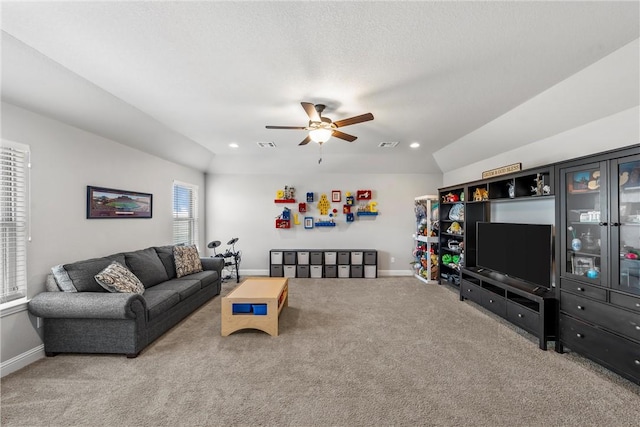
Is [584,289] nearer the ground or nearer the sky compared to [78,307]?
nearer the sky

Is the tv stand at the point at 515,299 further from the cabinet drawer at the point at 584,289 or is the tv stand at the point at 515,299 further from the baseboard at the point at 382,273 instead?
the baseboard at the point at 382,273

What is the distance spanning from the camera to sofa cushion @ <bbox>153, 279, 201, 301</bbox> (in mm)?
3452

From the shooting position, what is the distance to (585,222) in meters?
2.55

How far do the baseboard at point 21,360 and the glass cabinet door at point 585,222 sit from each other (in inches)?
211

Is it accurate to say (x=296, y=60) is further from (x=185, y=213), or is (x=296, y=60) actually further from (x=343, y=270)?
(x=343, y=270)

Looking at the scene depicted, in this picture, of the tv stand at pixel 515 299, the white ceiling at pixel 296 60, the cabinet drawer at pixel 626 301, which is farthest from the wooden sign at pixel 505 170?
the cabinet drawer at pixel 626 301

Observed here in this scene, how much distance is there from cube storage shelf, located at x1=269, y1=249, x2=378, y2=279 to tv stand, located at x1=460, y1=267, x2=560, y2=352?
6.84ft

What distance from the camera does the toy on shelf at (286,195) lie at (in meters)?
6.09

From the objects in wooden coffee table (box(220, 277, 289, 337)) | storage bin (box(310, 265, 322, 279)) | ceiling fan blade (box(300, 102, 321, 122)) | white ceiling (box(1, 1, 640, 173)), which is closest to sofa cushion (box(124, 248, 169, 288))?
wooden coffee table (box(220, 277, 289, 337))

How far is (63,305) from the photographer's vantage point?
2.48 meters

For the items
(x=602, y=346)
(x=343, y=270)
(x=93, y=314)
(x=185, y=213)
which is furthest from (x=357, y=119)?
(x=185, y=213)

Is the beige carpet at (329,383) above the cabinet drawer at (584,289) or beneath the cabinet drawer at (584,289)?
beneath

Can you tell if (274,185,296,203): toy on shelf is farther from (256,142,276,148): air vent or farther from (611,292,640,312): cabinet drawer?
(611,292,640,312): cabinet drawer

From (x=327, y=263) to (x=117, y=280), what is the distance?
3922mm
